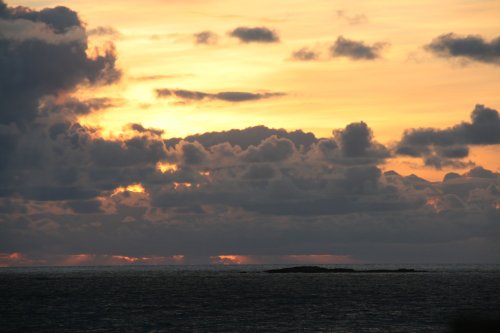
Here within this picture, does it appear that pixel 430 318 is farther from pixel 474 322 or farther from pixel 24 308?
pixel 474 322

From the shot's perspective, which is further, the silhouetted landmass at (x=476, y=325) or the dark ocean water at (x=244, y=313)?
the dark ocean water at (x=244, y=313)

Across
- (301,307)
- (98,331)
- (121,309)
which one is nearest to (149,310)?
(121,309)

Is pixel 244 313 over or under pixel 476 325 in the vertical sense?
under

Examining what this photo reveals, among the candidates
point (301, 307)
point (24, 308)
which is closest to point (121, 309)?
point (24, 308)

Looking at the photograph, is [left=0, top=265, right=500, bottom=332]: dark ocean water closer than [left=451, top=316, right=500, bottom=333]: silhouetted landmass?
No

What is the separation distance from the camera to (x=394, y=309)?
127625 millimetres

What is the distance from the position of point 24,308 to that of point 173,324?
45757 millimetres

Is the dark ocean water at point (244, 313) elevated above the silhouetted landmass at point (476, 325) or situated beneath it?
Result: situated beneath

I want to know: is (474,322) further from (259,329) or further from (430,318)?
(430,318)

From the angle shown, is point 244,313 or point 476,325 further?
point 244,313

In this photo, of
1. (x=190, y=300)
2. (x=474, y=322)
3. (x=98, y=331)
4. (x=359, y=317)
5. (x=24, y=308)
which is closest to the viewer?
(x=474, y=322)

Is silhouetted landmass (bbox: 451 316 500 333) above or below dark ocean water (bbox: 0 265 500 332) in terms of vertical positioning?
above

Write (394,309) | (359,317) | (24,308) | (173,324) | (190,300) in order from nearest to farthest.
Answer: (173,324) < (359,317) < (394,309) < (24,308) < (190,300)

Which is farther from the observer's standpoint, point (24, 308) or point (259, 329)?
point (24, 308)
